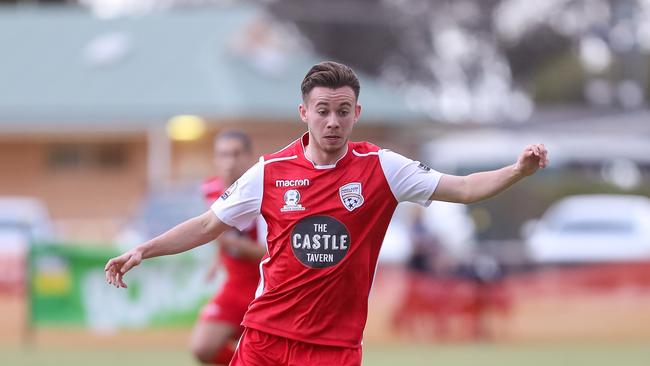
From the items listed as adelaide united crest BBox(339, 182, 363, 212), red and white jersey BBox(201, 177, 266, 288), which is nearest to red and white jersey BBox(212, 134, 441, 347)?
adelaide united crest BBox(339, 182, 363, 212)

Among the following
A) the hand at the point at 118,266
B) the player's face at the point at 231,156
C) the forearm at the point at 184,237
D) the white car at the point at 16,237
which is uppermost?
the white car at the point at 16,237

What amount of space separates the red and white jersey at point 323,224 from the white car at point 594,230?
17.4 meters

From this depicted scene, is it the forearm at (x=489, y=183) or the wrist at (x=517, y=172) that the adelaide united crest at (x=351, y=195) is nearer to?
the forearm at (x=489, y=183)

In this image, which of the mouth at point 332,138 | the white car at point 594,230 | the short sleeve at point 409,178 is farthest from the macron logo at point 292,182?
the white car at point 594,230

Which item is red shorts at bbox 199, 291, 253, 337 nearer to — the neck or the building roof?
the neck

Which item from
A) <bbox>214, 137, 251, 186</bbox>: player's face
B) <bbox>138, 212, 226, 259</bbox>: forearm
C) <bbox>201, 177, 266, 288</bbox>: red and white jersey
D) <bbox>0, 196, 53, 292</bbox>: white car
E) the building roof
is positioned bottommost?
<bbox>138, 212, 226, 259</bbox>: forearm

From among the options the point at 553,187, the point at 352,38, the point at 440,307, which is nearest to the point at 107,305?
the point at 440,307

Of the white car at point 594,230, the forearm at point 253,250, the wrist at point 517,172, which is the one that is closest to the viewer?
the wrist at point 517,172

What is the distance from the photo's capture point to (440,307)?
1775cm

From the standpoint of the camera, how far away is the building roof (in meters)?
36.7

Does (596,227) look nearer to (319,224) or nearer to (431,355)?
(431,355)

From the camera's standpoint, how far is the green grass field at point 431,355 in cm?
1428

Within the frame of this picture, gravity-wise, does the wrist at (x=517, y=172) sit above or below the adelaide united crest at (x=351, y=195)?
above

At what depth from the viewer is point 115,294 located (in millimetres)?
16703
